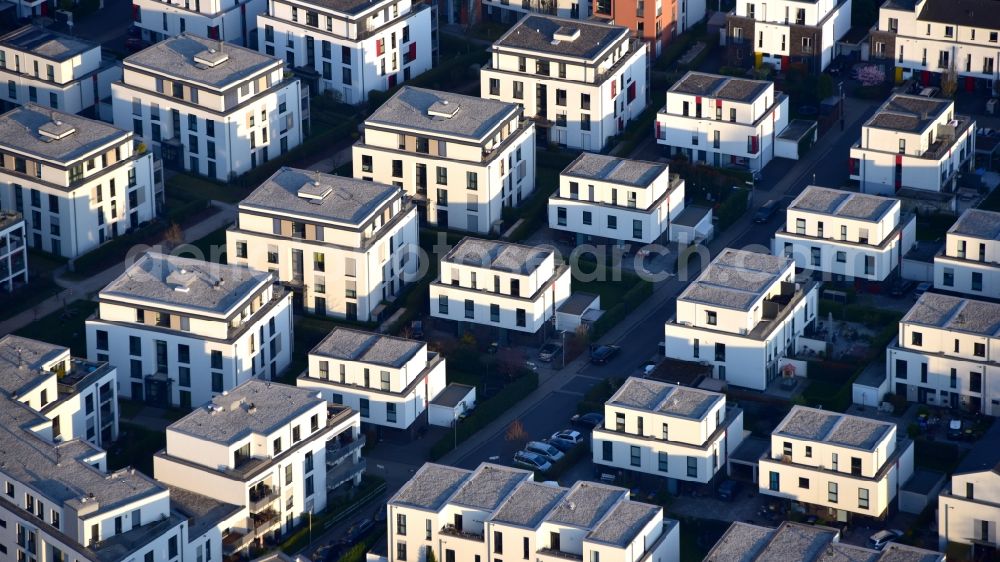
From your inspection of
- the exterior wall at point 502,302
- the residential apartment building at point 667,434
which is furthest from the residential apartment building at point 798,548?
the exterior wall at point 502,302

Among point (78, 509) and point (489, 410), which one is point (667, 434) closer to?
point (489, 410)

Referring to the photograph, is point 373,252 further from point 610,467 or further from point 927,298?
point 927,298

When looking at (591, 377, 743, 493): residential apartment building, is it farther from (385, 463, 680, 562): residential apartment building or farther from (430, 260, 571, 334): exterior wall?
(430, 260, 571, 334): exterior wall

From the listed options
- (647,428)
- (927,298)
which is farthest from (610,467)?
(927,298)

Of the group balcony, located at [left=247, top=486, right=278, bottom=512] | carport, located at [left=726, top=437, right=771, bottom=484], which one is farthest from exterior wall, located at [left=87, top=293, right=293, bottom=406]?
carport, located at [left=726, top=437, right=771, bottom=484]

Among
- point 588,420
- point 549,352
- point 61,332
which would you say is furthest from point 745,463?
point 61,332

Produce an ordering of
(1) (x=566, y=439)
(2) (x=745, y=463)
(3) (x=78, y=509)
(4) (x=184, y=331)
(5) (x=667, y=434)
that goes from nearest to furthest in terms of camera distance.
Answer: (3) (x=78, y=509), (5) (x=667, y=434), (2) (x=745, y=463), (1) (x=566, y=439), (4) (x=184, y=331)
